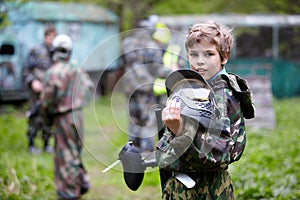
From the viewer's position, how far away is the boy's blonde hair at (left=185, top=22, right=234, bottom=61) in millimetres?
3133

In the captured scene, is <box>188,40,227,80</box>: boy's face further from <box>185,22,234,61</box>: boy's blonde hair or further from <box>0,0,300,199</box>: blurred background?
<box>0,0,300,199</box>: blurred background

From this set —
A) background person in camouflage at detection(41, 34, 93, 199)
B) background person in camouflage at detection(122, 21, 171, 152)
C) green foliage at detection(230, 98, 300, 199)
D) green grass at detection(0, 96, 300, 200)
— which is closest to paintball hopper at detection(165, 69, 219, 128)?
green grass at detection(0, 96, 300, 200)

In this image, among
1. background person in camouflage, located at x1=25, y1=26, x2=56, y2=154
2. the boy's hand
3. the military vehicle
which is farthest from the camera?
the military vehicle

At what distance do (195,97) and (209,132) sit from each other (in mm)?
190

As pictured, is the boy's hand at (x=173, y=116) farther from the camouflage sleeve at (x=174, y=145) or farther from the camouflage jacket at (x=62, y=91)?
the camouflage jacket at (x=62, y=91)

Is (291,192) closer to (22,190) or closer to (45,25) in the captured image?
(22,190)

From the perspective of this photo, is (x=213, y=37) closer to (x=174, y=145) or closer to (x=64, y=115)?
(x=174, y=145)

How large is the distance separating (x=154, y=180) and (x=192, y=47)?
525cm

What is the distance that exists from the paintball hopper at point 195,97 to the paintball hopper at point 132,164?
15.2 inches

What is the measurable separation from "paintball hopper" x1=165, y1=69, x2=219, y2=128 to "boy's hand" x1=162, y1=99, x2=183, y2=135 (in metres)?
0.03

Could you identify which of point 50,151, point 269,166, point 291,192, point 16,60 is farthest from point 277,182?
point 16,60

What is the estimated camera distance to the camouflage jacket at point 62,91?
702cm

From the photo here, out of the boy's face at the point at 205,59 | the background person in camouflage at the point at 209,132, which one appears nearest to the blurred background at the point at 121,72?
the background person in camouflage at the point at 209,132

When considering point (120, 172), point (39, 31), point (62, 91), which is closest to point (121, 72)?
point (39, 31)
